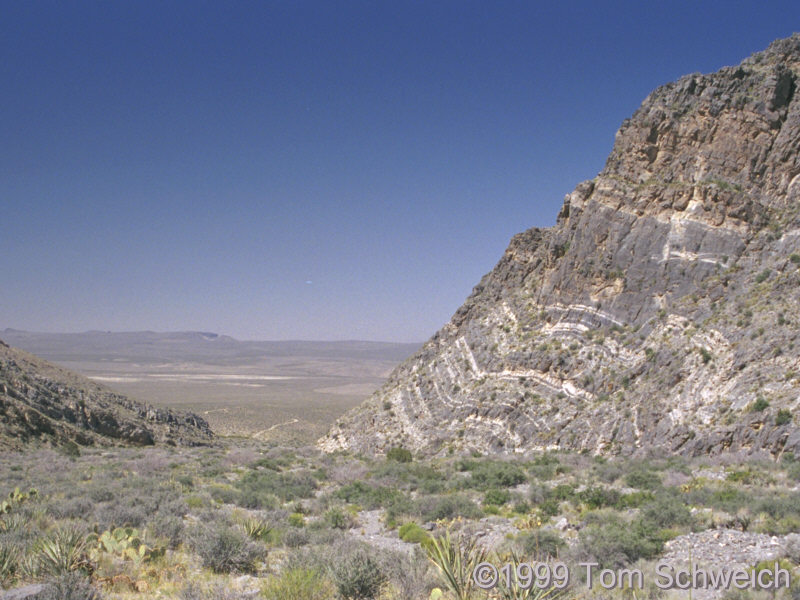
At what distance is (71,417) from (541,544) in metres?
34.8

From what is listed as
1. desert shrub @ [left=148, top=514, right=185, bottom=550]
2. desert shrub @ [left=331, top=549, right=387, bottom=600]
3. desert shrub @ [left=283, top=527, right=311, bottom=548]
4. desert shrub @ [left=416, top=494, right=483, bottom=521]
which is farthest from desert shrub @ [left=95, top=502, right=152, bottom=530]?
desert shrub @ [left=416, top=494, right=483, bottom=521]

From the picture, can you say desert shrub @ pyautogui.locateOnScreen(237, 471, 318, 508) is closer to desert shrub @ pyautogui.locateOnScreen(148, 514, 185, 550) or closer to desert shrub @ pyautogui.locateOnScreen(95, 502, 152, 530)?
desert shrub @ pyautogui.locateOnScreen(95, 502, 152, 530)

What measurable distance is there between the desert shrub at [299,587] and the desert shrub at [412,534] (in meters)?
4.09

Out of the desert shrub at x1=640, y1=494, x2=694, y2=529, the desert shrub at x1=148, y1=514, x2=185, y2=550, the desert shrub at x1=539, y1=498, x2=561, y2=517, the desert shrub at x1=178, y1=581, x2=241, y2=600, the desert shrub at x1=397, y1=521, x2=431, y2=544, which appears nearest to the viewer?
the desert shrub at x1=178, y1=581, x2=241, y2=600

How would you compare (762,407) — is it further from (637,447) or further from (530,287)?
(530,287)

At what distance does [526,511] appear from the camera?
13062 mm

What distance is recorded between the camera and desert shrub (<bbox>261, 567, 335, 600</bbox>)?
664 cm

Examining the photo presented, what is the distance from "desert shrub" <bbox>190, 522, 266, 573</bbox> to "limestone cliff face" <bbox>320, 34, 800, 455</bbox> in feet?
56.8

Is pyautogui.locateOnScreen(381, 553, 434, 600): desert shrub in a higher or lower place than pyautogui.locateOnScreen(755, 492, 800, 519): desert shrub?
lower

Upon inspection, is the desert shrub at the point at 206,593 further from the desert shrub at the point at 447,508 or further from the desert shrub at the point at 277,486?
the desert shrub at the point at 277,486

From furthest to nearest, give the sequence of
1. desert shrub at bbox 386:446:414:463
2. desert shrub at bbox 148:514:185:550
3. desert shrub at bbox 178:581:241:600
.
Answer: desert shrub at bbox 386:446:414:463, desert shrub at bbox 148:514:185:550, desert shrub at bbox 178:581:241:600

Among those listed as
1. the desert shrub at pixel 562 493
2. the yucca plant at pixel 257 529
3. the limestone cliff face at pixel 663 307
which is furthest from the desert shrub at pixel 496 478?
the limestone cliff face at pixel 663 307

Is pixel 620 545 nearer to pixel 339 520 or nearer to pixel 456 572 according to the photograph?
pixel 456 572

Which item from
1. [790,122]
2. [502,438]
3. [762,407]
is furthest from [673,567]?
[790,122]
